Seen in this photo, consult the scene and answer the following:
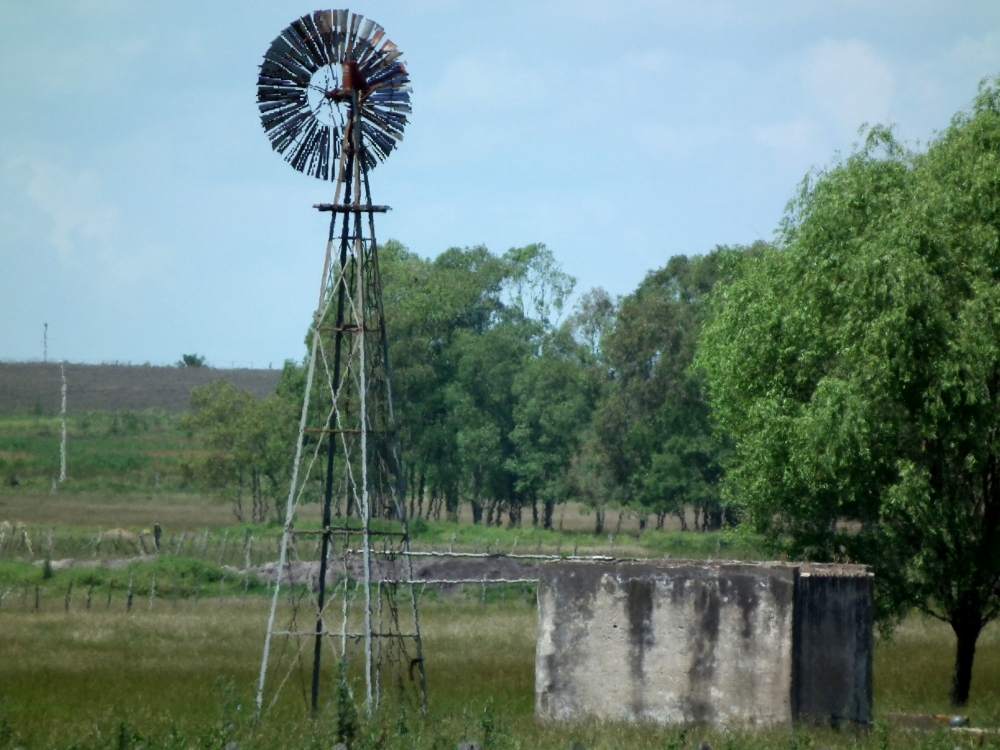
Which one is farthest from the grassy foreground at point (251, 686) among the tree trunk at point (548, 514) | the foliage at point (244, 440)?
the tree trunk at point (548, 514)

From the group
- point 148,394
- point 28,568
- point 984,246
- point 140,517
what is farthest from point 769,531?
point 148,394

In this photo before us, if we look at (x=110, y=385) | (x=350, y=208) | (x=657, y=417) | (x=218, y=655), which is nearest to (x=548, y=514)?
(x=657, y=417)

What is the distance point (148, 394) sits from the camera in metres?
117

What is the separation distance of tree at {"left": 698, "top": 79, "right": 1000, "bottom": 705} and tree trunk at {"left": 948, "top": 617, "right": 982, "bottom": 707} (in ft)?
0.11

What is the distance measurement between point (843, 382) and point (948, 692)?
600 centimetres

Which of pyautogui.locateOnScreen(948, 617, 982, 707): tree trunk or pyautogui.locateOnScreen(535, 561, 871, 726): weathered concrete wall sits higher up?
pyautogui.locateOnScreen(535, 561, 871, 726): weathered concrete wall

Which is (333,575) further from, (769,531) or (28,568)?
(769,531)

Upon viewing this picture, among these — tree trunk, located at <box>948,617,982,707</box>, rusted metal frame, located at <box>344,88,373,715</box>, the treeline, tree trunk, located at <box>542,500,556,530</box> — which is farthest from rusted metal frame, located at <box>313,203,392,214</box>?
tree trunk, located at <box>542,500,556,530</box>

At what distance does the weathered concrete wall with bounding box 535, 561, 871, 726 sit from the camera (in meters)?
15.1

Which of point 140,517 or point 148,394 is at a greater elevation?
point 148,394

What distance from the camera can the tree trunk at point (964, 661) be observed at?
70.8ft

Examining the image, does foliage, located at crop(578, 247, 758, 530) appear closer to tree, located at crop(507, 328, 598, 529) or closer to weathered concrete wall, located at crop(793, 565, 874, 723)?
tree, located at crop(507, 328, 598, 529)

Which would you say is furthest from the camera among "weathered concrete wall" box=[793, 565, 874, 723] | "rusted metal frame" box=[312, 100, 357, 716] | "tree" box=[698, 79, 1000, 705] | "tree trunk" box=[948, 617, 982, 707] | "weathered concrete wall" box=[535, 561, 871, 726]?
"tree trunk" box=[948, 617, 982, 707]

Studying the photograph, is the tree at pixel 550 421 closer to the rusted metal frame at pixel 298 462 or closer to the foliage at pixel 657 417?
the foliage at pixel 657 417
